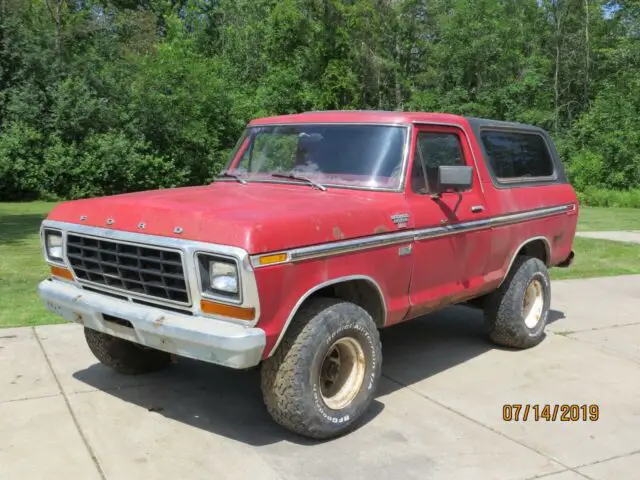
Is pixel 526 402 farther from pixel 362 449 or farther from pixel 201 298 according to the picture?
→ pixel 201 298

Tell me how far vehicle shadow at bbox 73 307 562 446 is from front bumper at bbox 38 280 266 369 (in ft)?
2.41

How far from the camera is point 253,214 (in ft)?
12.5

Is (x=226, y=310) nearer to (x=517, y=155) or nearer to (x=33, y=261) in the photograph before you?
(x=517, y=155)

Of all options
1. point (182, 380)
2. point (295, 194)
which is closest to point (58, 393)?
point (182, 380)

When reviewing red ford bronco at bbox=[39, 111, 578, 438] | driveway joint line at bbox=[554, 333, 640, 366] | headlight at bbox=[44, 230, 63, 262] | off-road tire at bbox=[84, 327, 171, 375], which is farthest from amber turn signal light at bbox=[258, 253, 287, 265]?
driveway joint line at bbox=[554, 333, 640, 366]

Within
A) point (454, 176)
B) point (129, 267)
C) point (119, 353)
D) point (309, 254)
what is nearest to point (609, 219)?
point (454, 176)

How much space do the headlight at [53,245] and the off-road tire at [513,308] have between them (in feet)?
11.8

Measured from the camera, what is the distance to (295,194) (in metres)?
4.62

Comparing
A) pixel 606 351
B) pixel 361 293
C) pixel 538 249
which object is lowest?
pixel 606 351

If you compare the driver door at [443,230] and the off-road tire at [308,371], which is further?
the driver door at [443,230]

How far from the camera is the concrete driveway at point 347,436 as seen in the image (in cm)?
379

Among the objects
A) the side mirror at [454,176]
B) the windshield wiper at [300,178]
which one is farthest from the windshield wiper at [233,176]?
the side mirror at [454,176]
